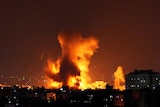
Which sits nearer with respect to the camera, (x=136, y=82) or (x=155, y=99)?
(x=155, y=99)

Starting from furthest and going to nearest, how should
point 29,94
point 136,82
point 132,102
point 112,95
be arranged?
point 136,82 → point 29,94 → point 112,95 → point 132,102

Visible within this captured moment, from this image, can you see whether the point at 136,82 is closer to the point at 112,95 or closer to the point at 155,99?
the point at 112,95

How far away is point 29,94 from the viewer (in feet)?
228

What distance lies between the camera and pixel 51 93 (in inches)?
2874

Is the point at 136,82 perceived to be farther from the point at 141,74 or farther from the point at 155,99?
the point at 155,99

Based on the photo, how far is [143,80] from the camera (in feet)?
242

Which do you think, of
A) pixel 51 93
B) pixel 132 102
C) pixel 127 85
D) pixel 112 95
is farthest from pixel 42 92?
pixel 132 102

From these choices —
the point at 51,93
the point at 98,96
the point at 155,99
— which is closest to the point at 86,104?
the point at 98,96

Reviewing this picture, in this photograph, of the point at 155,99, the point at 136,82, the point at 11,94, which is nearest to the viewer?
the point at 155,99

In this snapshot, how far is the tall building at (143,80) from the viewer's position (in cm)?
7312

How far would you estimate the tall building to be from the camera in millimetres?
73125

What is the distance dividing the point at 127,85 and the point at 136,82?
4.28ft

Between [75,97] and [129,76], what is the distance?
19549mm

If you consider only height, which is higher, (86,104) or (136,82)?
(136,82)
